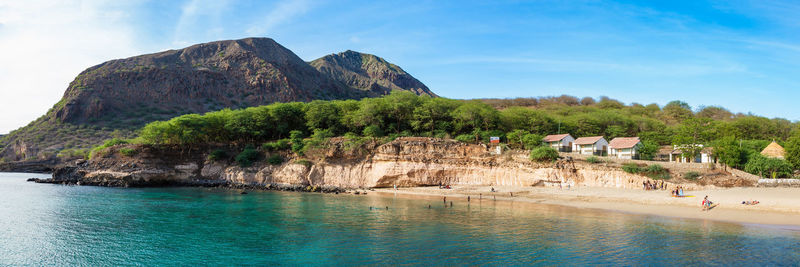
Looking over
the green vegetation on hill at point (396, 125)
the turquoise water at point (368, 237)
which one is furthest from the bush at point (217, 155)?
the turquoise water at point (368, 237)

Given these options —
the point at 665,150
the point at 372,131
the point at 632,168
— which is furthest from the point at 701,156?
the point at 372,131

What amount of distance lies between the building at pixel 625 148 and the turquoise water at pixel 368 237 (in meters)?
23.7

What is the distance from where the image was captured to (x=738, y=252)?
2069 cm

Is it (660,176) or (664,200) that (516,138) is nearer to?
(660,176)

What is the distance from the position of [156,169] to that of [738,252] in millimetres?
66959

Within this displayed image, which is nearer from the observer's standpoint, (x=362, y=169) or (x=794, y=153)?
(x=794, y=153)

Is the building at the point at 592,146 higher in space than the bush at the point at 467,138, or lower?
lower

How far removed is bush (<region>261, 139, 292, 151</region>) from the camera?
6367 centimetres

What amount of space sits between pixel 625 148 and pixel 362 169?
114ft

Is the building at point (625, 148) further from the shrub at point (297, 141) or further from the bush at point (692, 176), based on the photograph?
the shrub at point (297, 141)

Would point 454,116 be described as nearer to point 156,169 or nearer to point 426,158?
point 426,158

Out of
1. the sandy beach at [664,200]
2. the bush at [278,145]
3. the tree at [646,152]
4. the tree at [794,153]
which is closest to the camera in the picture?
the sandy beach at [664,200]

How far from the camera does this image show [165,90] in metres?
130

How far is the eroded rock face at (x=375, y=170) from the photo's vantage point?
161 feet
